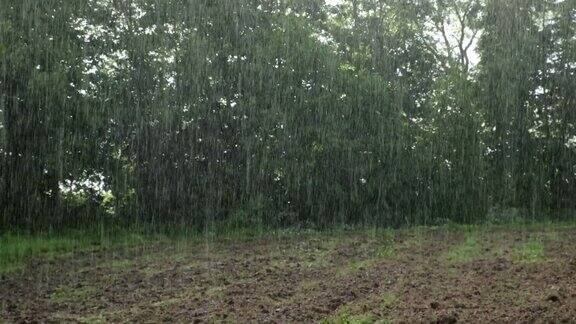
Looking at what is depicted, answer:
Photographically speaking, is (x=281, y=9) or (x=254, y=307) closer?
(x=254, y=307)

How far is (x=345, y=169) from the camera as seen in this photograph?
1856 cm

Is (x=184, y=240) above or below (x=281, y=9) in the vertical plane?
below

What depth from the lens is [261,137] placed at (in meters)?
18.0

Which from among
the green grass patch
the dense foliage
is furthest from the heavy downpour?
the green grass patch

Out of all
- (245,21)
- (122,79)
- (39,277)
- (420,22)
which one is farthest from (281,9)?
(39,277)

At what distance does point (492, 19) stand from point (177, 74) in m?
10.8

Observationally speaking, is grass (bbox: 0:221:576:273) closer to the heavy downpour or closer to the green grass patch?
the heavy downpour

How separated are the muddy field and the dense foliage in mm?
5532

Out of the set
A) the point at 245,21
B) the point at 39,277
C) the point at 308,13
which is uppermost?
the point at 308,13

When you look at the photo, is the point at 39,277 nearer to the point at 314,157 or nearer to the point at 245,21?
the point at 314,157

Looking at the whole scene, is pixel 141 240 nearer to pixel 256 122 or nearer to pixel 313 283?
pixel 256 122

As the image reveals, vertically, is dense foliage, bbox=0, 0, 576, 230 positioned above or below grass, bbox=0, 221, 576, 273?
above

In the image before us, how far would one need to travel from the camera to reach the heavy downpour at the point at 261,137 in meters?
15.0

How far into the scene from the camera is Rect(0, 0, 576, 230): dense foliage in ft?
53.2
